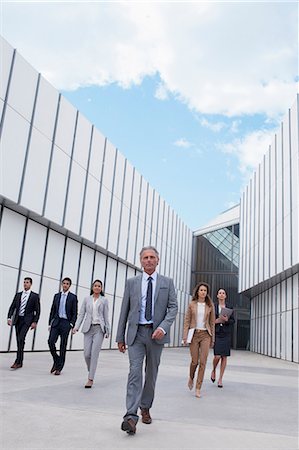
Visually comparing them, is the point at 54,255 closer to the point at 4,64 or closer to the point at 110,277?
the point at 110,277

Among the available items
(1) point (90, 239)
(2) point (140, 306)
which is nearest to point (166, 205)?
(1) point (90, 239)

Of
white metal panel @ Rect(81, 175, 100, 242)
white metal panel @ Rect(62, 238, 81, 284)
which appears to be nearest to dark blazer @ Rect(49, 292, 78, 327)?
white metal panel @ Rect(62, 238, 81, 284)

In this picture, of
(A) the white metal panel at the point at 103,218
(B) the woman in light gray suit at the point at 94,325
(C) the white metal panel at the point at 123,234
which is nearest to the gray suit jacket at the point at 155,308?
(B) the woman in light gray suit at the point at 94,325

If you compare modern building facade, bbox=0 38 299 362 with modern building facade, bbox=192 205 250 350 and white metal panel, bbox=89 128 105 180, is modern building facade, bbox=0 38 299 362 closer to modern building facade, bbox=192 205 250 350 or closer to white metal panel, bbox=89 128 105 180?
white metal panel, bbox=89 128 105 180

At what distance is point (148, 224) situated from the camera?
28.0 metres

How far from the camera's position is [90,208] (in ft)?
64.3

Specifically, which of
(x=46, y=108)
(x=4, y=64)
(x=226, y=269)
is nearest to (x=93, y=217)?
(x=46, y=108)

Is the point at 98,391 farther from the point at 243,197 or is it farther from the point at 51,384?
the point at 243,197

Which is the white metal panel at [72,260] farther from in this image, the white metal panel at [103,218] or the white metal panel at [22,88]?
the white metal panel at [22,88]

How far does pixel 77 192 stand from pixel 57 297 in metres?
9.60

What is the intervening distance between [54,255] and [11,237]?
115 inches

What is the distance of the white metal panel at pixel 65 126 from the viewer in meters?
16.8

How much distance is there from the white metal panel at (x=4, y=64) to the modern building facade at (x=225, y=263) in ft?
97.0

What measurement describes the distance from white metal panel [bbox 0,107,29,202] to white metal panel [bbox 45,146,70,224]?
190 centimetres
